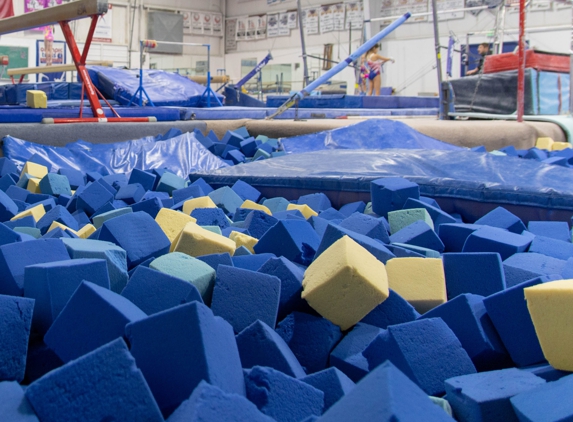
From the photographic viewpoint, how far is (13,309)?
0.97 meters

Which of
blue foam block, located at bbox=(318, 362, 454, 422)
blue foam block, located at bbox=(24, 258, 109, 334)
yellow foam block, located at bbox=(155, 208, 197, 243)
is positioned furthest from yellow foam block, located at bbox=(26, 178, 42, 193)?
blue foam block, located at bbox=(318, 362, 454, 422)

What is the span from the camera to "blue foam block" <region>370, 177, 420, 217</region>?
2.11 metres

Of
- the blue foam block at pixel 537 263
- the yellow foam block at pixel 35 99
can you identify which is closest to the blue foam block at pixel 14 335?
the blue foam block at pixel 537 263

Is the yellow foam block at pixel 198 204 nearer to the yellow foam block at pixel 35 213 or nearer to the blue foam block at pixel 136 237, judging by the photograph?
the yellow foam block at pixel 35 213

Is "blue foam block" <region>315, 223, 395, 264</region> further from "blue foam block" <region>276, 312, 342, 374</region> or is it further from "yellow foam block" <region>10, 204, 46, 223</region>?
"yellow foam block" <region>10, 204, 46, 223</region>

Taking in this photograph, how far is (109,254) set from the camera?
1.27 metres

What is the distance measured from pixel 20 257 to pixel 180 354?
54cm

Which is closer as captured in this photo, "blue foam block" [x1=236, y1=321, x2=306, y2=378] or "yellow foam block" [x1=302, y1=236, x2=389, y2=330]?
"blue foam block" [x1=236, y1=321, x2=306, y2=378]

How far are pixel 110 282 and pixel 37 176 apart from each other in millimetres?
1923

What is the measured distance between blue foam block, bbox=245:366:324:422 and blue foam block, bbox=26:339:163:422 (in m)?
0.16

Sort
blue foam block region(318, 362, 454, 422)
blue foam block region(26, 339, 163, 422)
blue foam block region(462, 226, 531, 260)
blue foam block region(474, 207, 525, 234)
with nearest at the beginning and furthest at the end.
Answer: blue foam block region(318, 362, 454, 422) < blue foam block region(26, 339, 163, 422) < blue foam block region(462, 226, 531, 260) < blue foam block region(474, 207, 525, 234)

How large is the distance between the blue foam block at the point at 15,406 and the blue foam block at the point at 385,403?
0.39m

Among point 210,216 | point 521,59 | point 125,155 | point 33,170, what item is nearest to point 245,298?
point 210,216

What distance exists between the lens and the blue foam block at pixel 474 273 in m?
1.32
